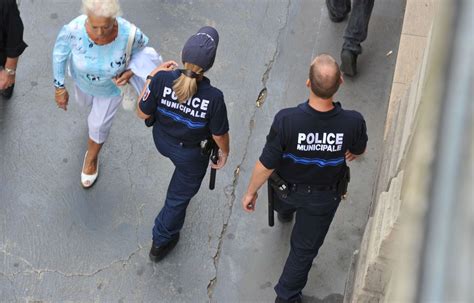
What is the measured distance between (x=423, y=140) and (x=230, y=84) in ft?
17.0

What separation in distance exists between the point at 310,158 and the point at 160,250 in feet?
4.94

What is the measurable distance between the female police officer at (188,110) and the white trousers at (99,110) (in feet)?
2.27

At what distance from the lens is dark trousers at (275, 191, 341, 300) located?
13.1 feet

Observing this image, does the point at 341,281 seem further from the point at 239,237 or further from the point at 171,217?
the point at 171,217

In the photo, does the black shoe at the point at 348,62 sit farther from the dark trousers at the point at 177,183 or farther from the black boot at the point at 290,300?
the black boot at the point at 290,300

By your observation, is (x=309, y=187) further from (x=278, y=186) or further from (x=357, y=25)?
(x=357, y=25)

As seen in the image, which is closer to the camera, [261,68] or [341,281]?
[341,281]

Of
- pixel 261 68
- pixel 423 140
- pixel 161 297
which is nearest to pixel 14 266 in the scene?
pixel 161 297

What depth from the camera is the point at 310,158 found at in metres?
3.75

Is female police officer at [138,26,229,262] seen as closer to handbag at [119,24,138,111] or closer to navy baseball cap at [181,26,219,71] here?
navy baseball cap at [181,26,219,71]

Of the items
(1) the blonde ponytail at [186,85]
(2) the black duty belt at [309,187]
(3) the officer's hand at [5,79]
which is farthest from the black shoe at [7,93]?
(2) the black duty belt at [309,187]

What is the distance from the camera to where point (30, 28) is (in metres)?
6.11

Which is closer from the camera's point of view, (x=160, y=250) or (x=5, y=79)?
(x=160, y=250)

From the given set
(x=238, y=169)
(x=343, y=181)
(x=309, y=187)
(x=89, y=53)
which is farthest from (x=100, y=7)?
(x=238, y=169)
